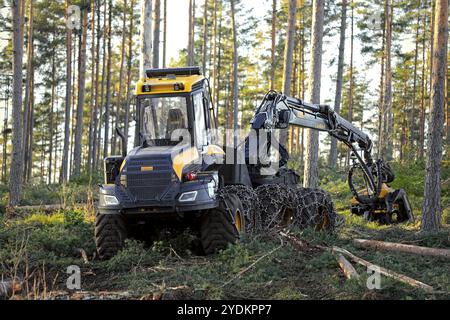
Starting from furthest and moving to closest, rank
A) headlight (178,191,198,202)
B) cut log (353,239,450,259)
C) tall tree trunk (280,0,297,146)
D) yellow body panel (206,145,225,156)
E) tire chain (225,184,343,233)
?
tall tree trunk (280,0,297,146) → tire chain (225,184,343,233) → yellow body panel (206,145,225,156) → cut log (353,239,450,259) → headlight (178,191,198,202)

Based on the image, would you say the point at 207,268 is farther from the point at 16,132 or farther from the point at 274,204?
the point at 16,132

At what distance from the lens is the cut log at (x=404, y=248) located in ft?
27.8

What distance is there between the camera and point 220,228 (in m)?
8.33

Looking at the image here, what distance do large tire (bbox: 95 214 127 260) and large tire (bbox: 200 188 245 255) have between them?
4.41ft

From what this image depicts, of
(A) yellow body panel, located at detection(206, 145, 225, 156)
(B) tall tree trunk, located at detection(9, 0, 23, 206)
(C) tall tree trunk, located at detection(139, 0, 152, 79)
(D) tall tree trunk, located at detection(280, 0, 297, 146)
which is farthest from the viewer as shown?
(D) tall tree trunk, located at detection(280, 0, 297, 146)

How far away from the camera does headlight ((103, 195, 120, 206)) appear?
328 inches

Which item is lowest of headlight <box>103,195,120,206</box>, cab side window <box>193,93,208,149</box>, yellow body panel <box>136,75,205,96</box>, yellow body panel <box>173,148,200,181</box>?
headlight <box>103,195,120,206</box>

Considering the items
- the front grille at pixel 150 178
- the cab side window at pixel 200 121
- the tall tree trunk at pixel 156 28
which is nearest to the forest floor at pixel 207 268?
the front grille at pixel 150 178

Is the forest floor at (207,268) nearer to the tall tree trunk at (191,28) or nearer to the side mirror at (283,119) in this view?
the side mirror at (283,119)

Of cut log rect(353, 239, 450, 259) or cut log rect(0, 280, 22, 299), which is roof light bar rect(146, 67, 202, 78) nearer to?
cut log rect(353, 239, 450, 259)

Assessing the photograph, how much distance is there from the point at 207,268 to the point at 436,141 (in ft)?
20.5

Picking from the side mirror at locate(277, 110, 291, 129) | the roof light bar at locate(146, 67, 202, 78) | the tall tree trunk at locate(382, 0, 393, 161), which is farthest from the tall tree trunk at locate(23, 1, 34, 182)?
the side mirror at locate(277, 110, 291, 129)

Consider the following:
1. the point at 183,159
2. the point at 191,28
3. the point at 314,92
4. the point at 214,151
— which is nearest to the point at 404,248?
the point at 214,151

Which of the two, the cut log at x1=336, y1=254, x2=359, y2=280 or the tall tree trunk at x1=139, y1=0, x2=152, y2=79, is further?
the tall tree trunk at x1=139, y1=0, x2=152, y2=79
